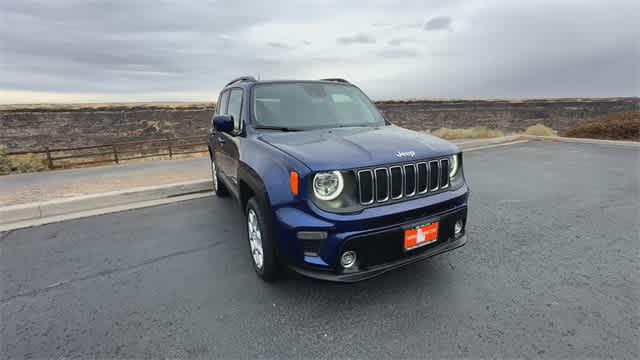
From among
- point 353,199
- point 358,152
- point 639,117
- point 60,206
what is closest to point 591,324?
point 353,199

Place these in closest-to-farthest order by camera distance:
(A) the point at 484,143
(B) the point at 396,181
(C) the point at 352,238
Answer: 1. (C) the point at 352,238
2. (B) the point at 396,181
3. (A) the point at 484,143

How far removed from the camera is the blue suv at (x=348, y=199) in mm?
2500

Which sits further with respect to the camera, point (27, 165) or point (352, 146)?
point (27, 165)

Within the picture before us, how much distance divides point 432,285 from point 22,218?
6.21m

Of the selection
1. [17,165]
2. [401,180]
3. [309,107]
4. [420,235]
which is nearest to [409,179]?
[401,180]

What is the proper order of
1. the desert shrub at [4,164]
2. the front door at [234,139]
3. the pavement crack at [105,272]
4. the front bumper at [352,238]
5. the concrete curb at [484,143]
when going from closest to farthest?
the front bumper at [352,238]
the pavement crack at [105,272]
the front door at [234,139]
the desert shrub at [4,164]
the concrete curb at [484,143]

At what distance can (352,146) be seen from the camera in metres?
2.84

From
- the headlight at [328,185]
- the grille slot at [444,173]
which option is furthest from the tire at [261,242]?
the grille slot at [444,173]

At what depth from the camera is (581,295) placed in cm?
285

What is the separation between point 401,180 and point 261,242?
1.36 meters

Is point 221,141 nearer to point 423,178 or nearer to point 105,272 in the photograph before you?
point 105,272

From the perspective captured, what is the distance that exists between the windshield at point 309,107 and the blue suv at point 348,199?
22 cm

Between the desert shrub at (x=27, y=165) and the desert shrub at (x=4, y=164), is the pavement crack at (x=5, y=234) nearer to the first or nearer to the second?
the desert shrub at (x=4, y=164)

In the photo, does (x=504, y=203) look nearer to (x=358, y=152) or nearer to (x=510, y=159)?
(x=358, y=152)
